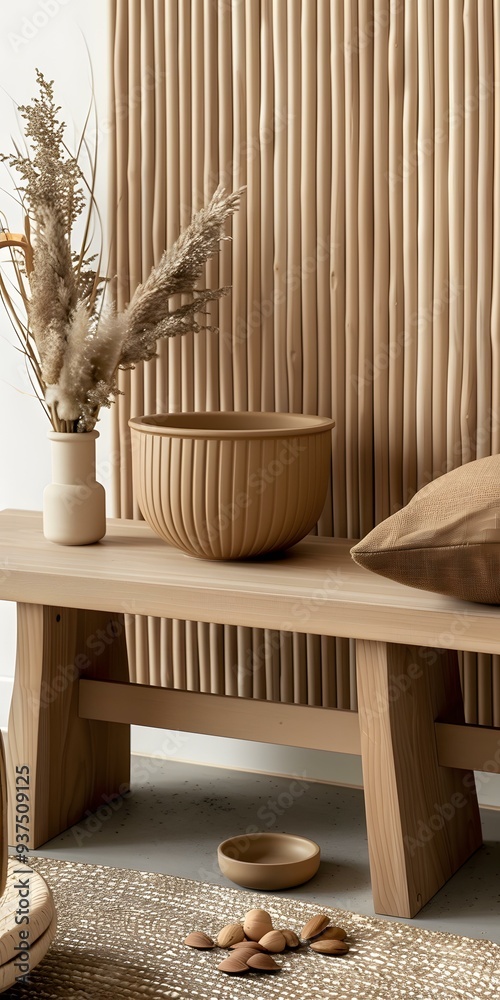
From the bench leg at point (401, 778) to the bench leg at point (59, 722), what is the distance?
2.13 feet

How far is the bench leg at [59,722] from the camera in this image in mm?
2262

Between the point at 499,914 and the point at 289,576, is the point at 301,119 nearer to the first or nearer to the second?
the point at 289,576

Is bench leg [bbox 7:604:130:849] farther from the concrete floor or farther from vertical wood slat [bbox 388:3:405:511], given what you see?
vertical wood slat [bbox 388:3:405:511]

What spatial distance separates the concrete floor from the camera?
205 centimetres

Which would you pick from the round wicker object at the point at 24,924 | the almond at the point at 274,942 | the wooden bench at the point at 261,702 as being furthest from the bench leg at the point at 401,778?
the round wicker object at the point at 24,924

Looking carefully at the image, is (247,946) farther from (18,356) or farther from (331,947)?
(18,356)

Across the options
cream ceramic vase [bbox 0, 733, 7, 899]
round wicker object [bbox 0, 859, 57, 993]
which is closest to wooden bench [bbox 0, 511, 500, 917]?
round wicker object [bbox 0, 859, 57, 993]

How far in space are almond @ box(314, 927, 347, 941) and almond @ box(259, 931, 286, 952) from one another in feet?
0.21

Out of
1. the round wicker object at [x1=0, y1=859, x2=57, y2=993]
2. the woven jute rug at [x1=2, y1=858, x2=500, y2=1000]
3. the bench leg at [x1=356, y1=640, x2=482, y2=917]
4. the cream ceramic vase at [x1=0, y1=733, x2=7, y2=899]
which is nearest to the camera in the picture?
the cream ceramic vase at [x1=0, y1=733, x2=7, y2=899]

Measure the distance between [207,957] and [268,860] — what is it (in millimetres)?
346

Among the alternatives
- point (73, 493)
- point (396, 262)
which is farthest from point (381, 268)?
point (73, 493)

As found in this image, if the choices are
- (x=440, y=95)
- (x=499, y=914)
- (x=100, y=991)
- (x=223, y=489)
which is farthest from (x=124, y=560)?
(x=440, y=95)

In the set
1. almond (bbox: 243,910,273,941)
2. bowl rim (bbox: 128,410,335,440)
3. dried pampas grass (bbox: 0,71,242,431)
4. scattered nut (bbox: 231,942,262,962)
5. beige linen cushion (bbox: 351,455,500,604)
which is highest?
dried pampas grass (bbox: 0,71,242,431)

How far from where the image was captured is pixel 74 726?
2371mm
